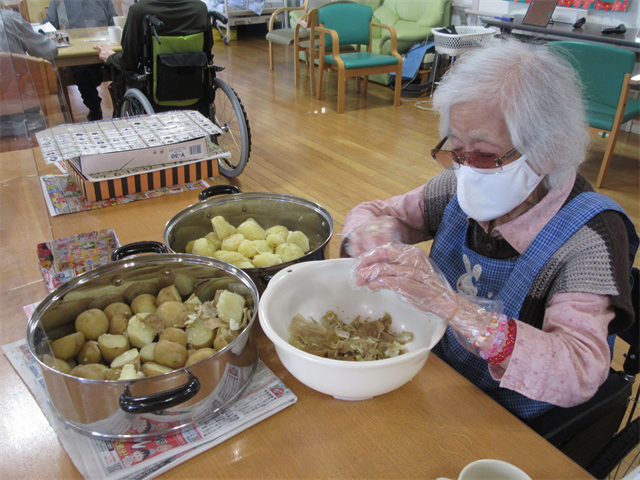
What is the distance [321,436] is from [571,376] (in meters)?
0.43

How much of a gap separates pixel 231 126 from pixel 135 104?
2.16ft

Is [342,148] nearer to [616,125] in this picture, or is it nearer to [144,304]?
[616,125]

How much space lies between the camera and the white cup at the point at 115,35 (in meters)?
3.41

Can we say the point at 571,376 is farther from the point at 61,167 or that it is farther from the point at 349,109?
the point at 349,109

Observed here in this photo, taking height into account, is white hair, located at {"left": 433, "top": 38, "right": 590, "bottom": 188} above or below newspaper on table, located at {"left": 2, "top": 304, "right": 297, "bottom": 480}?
above

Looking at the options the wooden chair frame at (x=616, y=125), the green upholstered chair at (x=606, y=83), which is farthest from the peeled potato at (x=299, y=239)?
the wooden chair frame at (x=616, y=125)

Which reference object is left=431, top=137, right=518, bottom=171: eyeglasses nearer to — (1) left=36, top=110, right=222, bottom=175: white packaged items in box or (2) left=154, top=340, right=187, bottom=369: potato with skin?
(2) left=154, top=340, right=187, bottom=369: potato with skin

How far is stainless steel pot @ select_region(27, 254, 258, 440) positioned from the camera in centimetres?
69

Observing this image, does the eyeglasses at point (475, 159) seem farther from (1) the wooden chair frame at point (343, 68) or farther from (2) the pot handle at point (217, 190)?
(1) the wooden chair frame at point (343, 68)

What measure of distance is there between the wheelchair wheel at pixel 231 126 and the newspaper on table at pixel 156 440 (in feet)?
5.97

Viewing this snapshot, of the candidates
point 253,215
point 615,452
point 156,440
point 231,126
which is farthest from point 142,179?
point 231,126

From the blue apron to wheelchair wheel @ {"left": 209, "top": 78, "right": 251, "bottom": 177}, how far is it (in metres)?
1.58

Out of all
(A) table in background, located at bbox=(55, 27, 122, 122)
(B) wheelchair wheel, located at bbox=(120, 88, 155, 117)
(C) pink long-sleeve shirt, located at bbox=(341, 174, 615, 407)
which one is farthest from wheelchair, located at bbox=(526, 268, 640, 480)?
(A) table in background, located at bbox=(55, 27, 122, 122)

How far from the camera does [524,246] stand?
1043 millimetres
